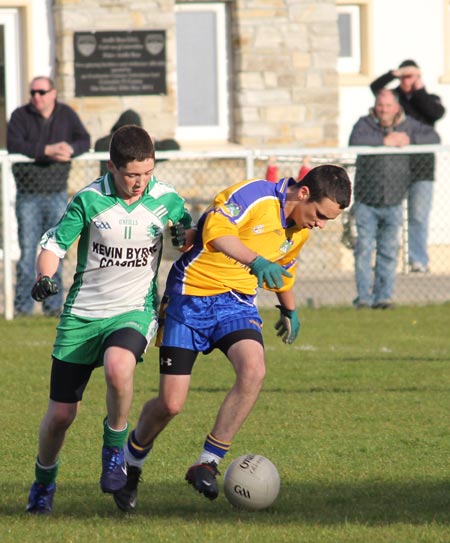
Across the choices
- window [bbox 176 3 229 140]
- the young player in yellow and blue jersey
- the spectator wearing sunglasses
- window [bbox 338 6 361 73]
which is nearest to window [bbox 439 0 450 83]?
window [bbox 338 6 361 73]

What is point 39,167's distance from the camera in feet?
47.3

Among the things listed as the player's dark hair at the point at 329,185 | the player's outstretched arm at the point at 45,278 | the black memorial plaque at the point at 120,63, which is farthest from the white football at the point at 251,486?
the black memorial plaque at the point at 120,63

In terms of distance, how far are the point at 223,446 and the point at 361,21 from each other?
1459 centimetres

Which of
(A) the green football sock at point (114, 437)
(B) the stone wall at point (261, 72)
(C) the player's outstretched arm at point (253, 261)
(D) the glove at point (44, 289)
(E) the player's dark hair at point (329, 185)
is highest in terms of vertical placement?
(B) the stone wall at point (261, 72)

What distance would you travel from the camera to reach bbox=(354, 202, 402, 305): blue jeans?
14992mm

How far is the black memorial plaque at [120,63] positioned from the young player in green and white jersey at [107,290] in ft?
39.2

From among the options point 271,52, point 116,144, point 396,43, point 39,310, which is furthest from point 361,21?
point 116,144

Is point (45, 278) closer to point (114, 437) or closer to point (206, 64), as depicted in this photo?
point (114, 437)

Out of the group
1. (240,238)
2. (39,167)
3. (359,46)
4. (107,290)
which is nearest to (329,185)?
(240,238)

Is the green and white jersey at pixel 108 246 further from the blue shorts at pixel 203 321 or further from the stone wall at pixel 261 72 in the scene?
the stone wall at pixel 261 72

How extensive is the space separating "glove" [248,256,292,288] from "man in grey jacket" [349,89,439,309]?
8.46 meters

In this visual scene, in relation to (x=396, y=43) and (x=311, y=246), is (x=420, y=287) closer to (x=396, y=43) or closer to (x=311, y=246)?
(x=311, y=246)

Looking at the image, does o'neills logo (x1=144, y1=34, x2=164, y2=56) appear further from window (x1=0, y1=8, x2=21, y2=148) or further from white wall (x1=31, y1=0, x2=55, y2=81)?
window (x1=0, y1=8, x2=21, y2=148)

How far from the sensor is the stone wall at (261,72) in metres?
18.5
